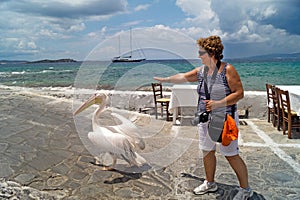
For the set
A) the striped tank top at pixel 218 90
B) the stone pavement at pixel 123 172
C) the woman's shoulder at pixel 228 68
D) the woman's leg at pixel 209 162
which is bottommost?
the stone pavement at pixel 123 172

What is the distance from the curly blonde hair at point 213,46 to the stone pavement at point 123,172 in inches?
57.7

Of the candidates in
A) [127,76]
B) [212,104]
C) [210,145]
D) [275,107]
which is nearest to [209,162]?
[210,145]

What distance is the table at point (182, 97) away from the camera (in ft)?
19.4

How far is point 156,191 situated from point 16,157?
7.03 ft

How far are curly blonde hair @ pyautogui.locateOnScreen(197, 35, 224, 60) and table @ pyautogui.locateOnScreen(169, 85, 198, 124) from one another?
10.7 ft

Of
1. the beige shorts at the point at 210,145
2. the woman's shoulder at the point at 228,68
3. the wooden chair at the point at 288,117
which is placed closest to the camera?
the woman's shoulder at the point at 228,68

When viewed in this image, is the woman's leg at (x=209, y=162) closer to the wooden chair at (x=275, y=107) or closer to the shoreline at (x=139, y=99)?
the wooden chair at (x=275, y=107)

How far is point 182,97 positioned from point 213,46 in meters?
3.46

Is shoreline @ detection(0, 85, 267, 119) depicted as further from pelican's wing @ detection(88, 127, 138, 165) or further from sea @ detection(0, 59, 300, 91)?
pelican's wing @ detection(88, 127, 138, 165)

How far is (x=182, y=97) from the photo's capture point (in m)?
6.02

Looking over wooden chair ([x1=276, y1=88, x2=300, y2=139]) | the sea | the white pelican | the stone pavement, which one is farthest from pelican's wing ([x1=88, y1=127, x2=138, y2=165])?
wooden chair ([x1=276, y1=88, x2=300, y2=139])

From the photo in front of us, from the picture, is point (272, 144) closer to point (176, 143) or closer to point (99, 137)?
point (176, 143)

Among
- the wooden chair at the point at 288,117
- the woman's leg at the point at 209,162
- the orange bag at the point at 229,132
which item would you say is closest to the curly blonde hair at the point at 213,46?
the orange bag at the point at 229,132

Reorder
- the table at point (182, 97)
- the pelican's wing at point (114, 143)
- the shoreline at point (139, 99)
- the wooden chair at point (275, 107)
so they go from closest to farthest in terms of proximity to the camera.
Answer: the pelican's wing at point (114, 143)
the wooden chair at point (275, 107)
the table at point (182, 97)
the shoreline at point (139, 99)
